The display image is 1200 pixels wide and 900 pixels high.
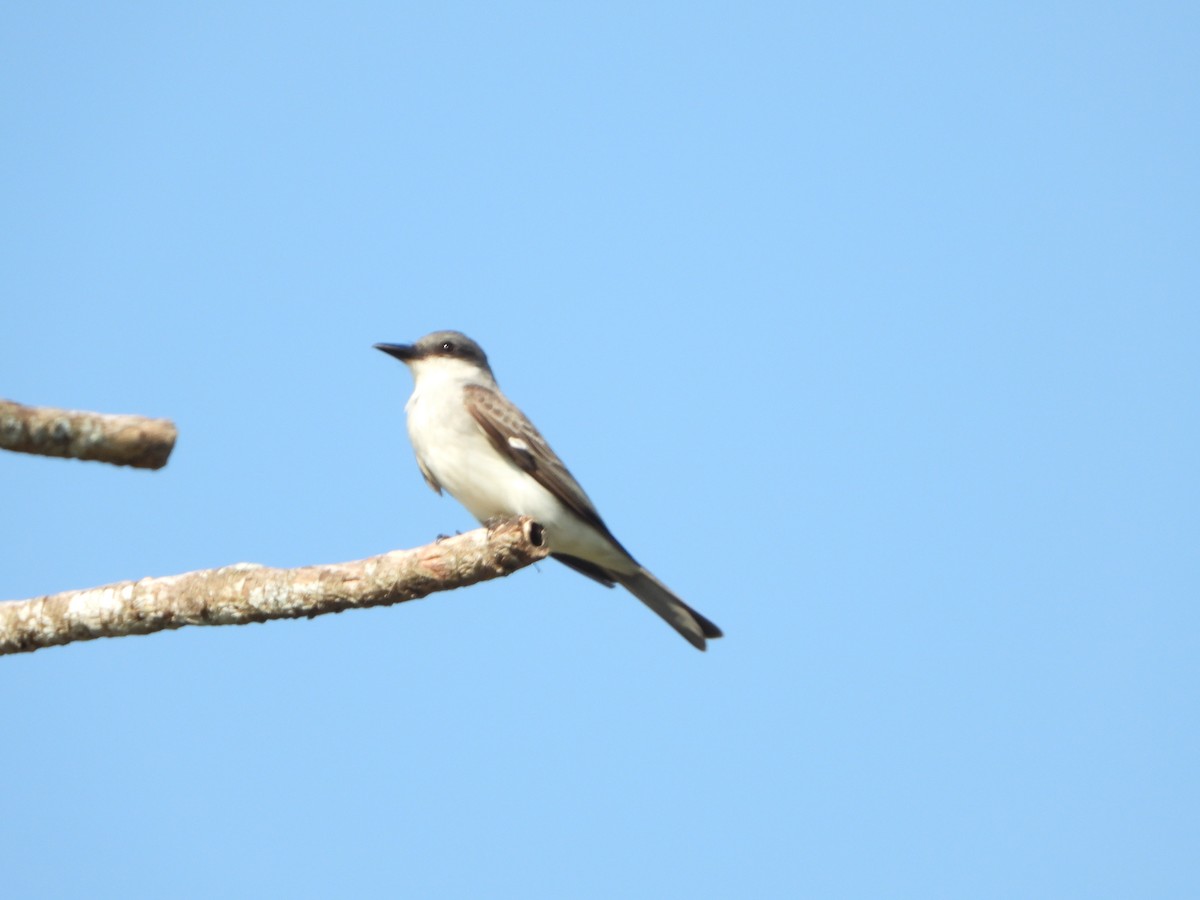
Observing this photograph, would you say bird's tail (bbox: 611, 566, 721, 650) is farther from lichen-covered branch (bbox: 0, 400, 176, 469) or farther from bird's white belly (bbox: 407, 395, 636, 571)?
lichen-covered branch (bbox: 0, 400, 176, 469)

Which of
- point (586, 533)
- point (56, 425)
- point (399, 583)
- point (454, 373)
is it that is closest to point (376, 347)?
point (454, 373)

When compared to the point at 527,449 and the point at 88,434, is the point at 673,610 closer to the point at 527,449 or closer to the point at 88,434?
the point at 527,449

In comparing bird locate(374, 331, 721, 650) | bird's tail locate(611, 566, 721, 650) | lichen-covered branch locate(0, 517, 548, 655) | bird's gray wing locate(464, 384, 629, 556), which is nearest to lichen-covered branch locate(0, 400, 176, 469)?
lichen-covered branch locate(0, 517, 548, 655)

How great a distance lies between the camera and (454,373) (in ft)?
36.7

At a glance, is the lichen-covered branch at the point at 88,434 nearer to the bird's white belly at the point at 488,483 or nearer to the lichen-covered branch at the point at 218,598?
the lichen-covered branch at the point at 218,598

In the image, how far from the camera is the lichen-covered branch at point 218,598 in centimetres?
616

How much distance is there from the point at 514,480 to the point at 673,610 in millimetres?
1615

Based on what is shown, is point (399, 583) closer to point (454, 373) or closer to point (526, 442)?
point (526, 442)

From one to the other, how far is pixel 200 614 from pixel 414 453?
15.1 feet

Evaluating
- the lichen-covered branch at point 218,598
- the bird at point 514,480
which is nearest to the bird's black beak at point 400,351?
the bird at point 514,480

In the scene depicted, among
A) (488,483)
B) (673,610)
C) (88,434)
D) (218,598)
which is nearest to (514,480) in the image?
(488,483)

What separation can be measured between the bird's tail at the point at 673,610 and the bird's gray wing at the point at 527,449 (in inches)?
13.8

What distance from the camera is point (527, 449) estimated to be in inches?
403

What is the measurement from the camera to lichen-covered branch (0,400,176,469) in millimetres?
4102
